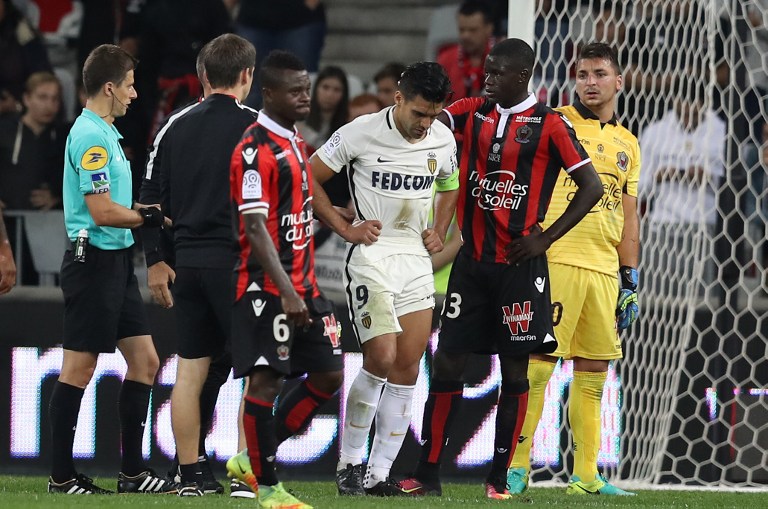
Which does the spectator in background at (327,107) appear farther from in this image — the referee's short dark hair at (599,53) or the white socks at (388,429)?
the white socks at (388,429)

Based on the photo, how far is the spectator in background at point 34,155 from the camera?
9.41m

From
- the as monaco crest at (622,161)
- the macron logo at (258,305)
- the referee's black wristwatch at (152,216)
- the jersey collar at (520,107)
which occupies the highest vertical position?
the jersey collar at (520,107)

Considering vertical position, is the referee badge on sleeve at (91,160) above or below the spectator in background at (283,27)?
below

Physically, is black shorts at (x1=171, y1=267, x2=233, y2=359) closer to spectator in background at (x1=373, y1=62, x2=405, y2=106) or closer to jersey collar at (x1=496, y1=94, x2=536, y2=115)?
jersey collar at (x1=496, y1=94, x2=536, y2=115)

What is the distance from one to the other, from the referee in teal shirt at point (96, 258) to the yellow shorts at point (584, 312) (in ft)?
6.47

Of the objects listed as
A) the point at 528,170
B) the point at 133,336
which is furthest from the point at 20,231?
the point at 528,170

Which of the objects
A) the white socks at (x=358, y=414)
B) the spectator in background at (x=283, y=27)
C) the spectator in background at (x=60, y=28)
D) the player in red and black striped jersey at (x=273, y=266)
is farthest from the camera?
the spectator in background at (x=283, y=27)

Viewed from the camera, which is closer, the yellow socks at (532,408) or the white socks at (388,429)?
the white socks at (388,429)

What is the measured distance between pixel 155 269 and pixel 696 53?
3713mm

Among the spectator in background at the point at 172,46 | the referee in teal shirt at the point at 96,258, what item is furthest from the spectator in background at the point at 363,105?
the referee in teal shirt at the point at 96,258

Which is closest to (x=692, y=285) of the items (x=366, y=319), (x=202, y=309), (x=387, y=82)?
(x=366, y=319)

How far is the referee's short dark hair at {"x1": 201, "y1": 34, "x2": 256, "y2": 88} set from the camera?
559 cm

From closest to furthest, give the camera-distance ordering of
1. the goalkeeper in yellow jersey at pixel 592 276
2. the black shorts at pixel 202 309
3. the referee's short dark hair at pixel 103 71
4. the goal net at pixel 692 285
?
the black shorts at pixel 202 309 < the referee's short dark hair at pixel 103 71 < the goalkeeper in yellow jersey at pixel 592 276 < the goal net at pixel 692 285

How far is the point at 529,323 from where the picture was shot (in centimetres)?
577
